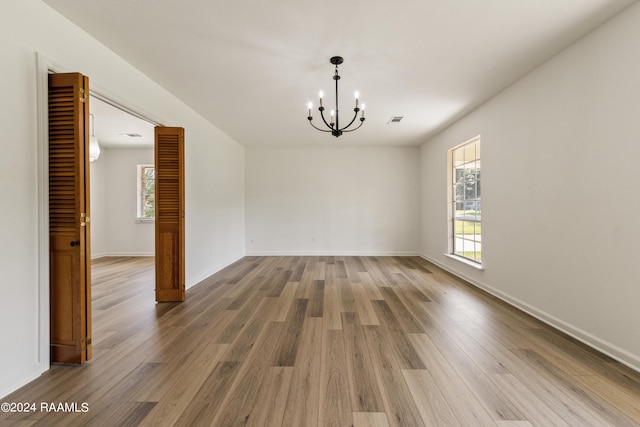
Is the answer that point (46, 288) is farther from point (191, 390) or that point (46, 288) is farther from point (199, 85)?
point (199, 85)

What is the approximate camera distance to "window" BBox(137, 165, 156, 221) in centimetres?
725

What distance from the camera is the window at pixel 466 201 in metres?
4.52

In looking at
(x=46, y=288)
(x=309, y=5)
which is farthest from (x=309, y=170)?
(x=46, y=288)

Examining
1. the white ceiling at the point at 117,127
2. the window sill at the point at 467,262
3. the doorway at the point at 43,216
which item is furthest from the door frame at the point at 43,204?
the window sill at the point at 467,262

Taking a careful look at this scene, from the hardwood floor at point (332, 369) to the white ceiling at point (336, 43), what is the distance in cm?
272

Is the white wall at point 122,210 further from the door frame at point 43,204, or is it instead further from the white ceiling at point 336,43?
the door frame at point 43,204

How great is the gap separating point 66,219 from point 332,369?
233cm

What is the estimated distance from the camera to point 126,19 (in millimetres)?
2271

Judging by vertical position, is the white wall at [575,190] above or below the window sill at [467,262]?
above

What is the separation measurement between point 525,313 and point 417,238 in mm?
3941

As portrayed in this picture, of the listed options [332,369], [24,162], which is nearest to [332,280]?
[332,369]

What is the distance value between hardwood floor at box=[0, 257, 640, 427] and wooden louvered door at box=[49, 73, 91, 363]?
257mm

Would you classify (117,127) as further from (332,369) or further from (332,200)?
(332,369)

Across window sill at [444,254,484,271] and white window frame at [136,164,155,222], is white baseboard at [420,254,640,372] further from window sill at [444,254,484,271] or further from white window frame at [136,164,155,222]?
white window frame at [136,164,155,222]
